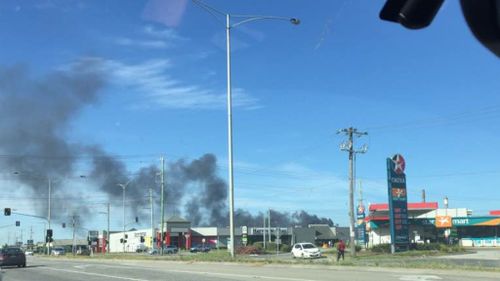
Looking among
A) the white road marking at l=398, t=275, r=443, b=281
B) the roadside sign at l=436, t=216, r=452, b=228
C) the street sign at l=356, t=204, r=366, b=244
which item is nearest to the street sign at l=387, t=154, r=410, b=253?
the street sign at l=356, t=204, r=366, b=244

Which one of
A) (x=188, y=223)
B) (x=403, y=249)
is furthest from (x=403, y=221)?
(x=188, y=223)

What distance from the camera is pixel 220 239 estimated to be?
142m

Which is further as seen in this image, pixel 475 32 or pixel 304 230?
pixel 304 230

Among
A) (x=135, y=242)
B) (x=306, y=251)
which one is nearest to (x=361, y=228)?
(x=306, y=251)

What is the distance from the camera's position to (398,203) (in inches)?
2280

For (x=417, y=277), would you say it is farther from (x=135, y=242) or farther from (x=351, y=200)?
(x=135, y=242)

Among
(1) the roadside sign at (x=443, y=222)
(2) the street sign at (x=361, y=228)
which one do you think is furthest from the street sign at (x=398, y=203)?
(1) the roadside sign at (x=443, y=222)

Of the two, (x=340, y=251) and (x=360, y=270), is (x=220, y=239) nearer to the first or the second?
(x=340, y=251)

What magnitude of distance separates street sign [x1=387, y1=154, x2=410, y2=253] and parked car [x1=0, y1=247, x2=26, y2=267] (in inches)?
1291

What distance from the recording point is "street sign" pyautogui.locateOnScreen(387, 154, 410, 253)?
5659 cm

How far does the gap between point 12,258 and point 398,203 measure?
117ft

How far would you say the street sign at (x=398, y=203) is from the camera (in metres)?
56.6

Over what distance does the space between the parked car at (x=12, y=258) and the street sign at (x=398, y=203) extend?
32.8 metres

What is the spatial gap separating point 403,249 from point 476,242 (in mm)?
32046
